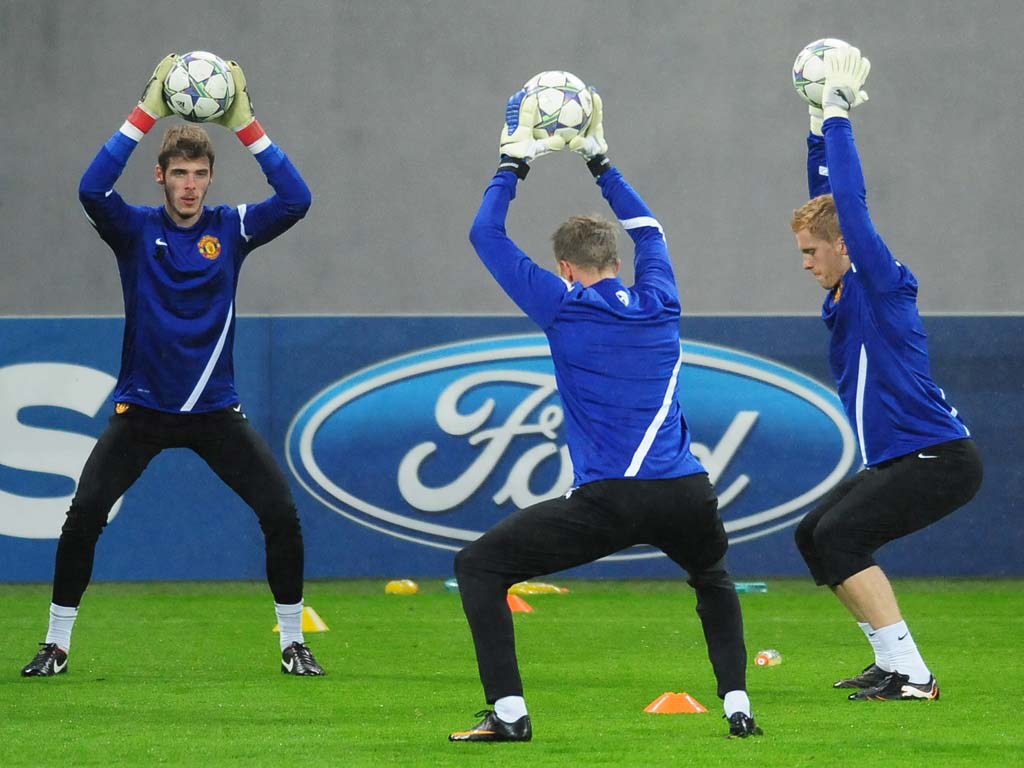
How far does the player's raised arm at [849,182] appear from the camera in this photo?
19.9ft

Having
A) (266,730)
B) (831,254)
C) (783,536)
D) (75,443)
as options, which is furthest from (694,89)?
(266,730)

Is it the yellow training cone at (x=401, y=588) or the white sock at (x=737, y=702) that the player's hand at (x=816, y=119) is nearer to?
the white sock at (x=737, y=702)

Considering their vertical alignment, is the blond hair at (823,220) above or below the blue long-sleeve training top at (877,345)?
above

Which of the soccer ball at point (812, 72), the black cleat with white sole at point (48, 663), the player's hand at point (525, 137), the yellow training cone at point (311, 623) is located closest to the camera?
the player's hand at point (525, 137)

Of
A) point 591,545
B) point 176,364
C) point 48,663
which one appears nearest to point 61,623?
point 48,663

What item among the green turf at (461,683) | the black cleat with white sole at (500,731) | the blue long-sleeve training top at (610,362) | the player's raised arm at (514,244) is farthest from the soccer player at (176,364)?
the blue long-sleeve training top at (610,362)

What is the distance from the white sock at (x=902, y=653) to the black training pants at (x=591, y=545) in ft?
3.88

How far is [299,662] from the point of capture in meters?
7.09

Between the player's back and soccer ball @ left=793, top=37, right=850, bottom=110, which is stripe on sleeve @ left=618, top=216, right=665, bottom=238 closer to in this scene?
the player's back

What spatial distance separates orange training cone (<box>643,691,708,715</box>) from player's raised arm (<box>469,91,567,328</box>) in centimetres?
157

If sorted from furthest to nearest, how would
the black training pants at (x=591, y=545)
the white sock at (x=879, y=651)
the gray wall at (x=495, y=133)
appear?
1. the gray wall at (x=495, y=133)
2. the white sock at (x=879, y=651)
3. the black training pants at (x=591, y=545)

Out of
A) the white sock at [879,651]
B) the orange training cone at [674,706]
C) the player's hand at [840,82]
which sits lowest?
the orange training cone at [674,706]

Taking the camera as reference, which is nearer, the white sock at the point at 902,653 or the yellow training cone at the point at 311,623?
the white sock at the point at 902,653

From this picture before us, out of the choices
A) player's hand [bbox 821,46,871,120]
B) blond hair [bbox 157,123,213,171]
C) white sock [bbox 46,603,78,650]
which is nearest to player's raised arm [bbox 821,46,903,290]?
player's hand [bbox 821,46,871,120]
